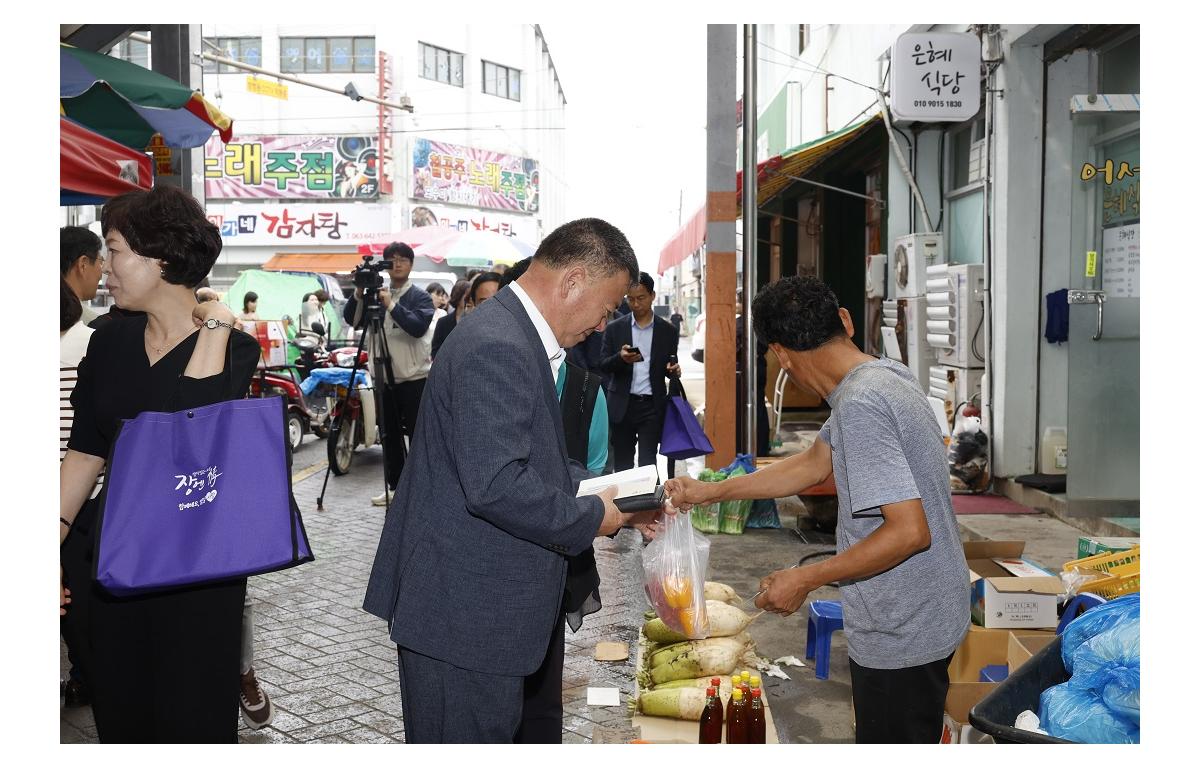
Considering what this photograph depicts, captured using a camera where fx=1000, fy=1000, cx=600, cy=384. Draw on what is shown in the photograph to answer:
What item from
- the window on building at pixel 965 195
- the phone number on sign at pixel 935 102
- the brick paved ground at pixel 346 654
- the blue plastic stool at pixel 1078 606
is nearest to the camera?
the blue plastic stool at pixel 1078 606

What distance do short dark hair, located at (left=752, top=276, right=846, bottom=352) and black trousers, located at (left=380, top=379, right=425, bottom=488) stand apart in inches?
240

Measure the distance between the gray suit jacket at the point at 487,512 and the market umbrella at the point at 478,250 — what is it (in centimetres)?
1850

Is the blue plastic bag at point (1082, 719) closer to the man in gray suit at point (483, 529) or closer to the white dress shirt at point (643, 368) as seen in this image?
the man in gray suit at point (483, 529)

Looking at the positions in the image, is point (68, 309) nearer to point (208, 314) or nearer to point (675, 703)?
point (208, 314)

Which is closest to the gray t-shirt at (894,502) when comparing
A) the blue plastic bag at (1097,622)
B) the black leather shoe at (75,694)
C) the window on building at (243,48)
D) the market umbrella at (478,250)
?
the blue plastic bag at (1097,622)

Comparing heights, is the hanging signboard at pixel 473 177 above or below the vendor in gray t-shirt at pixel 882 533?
above

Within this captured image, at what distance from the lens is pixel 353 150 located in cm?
3434

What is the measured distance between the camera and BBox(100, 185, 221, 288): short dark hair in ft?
8.80

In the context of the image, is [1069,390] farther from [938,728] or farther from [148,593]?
[148,593]

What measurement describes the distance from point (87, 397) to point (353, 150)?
3339 cm

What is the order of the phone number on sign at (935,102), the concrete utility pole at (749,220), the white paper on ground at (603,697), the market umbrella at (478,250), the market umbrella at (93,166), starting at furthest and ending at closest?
the market umbrella at (478,250) → the concrete utility pole at (749,220) → the phone number on sign at (935,102) → the market umbrella at (93,166) → the white paper on ground at (603,697)

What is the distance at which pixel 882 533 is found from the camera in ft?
8.31

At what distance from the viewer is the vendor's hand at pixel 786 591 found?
2.71 meters

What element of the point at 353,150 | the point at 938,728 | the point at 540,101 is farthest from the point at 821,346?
the point at 540,101
